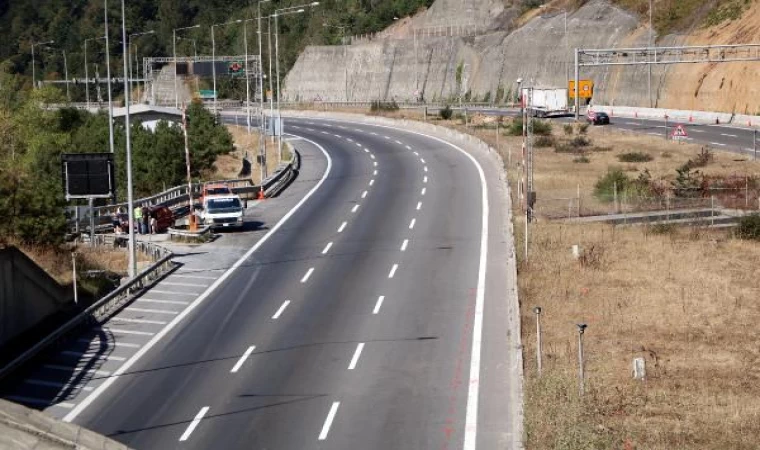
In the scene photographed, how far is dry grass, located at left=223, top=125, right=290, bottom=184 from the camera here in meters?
83.4

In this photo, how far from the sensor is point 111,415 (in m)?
25.8

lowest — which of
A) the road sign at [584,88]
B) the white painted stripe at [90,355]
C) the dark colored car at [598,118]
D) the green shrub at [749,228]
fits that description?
the white painted stripe at [90,355]

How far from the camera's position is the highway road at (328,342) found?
24.6m

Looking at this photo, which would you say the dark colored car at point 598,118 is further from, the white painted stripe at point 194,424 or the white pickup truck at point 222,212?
the white painted stripe at point 194,424

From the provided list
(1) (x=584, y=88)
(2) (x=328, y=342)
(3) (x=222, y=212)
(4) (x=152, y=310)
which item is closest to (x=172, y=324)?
(4) (x=152, y=310)

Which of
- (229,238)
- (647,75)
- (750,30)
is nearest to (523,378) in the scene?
(229,238)

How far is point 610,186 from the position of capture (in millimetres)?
57656

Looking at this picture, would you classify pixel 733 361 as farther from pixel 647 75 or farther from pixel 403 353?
pixel 647 75

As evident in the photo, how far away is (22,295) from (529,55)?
103890 mm

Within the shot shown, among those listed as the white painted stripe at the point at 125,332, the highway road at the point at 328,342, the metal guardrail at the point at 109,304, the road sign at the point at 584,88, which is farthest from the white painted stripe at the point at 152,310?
the road sign at the point at 584,88

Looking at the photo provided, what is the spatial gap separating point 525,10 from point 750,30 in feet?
176

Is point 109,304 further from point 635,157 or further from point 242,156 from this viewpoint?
point 242,156

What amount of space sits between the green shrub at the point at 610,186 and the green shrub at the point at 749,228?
7.34 metres

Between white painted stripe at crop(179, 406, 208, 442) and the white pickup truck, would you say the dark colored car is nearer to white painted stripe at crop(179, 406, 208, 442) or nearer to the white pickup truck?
the white pickup truck
